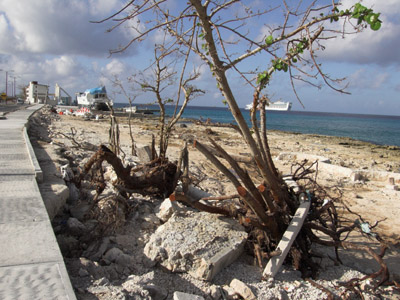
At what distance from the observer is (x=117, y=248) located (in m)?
3.54

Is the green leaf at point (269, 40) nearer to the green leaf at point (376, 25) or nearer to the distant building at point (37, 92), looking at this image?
the green leaf at point (376, 25)

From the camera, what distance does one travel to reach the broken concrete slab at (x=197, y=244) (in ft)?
10.9

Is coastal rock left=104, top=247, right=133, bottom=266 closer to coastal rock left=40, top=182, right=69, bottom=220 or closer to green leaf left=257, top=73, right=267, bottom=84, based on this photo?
coastal rock left=40, top=182, right=69, bottom=220

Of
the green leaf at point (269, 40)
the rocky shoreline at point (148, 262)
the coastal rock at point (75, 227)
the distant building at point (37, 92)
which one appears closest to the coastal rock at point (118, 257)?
the rocky shoreline at point (148, 262)

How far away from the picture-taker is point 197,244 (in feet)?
11.3

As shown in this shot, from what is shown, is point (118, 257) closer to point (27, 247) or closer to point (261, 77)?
point (27, 247)

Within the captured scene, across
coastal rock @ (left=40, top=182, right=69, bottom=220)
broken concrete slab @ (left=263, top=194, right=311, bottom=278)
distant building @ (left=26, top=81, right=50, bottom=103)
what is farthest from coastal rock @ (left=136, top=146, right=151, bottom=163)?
distant building @ (left=26, top=81, right=50, bottom=103)

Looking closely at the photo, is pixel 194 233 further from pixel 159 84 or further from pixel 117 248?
pixel 159 84

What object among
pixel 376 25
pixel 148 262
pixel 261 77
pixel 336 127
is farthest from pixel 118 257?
pixel 336 127

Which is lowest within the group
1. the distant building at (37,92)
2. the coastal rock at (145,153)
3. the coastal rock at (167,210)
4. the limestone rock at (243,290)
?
the limestone rock at (243,290)

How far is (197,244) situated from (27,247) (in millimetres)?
1514

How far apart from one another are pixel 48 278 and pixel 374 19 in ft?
9.31

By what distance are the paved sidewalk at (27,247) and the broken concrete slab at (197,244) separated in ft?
3.42

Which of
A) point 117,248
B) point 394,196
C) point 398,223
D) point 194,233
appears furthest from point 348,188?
point 117,248
